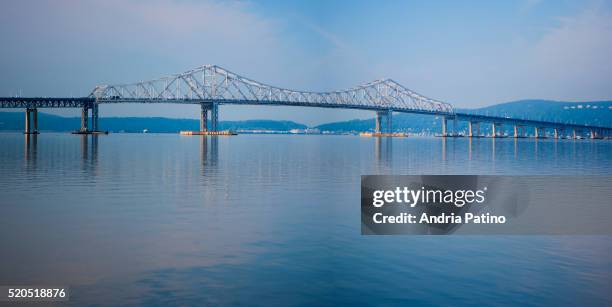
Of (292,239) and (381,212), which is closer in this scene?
(292,239)

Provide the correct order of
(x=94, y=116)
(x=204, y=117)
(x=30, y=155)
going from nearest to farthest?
(x=30, y=155) < (x=94, y=116) < (x=204, y=117)

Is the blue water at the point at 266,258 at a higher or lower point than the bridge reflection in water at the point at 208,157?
lower

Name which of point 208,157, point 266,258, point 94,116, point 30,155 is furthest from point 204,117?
point 266,258

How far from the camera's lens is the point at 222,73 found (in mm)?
165625

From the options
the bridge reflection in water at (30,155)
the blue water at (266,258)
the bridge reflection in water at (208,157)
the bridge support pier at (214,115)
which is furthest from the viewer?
the bridge support pier at (214,115)

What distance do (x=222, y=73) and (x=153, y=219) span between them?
15472cm

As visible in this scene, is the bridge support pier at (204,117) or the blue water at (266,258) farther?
the bridge support pier at (204,117)

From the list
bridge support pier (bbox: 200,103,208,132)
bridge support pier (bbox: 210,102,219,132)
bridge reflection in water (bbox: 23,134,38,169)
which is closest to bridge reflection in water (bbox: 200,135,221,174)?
bridge reflection in water (bbox: 23,134,38,169)

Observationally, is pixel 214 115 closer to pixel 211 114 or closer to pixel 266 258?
pixel 211 114

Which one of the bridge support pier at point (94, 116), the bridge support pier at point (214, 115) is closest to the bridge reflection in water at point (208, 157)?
the bridge support pier at point (214, 115)

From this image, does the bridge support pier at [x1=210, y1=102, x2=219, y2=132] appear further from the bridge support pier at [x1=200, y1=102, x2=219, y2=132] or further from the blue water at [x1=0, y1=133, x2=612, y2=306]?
the blue water at [x1=0, y1=133, x2=612, y2=306]

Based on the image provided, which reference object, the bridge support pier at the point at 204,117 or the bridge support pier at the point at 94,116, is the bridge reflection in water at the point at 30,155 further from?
the bridge support pier at the point at 204,117

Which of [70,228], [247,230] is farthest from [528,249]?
[70,228]

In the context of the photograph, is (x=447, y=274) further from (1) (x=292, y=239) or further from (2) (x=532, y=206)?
(2) (x=532, y=206)
